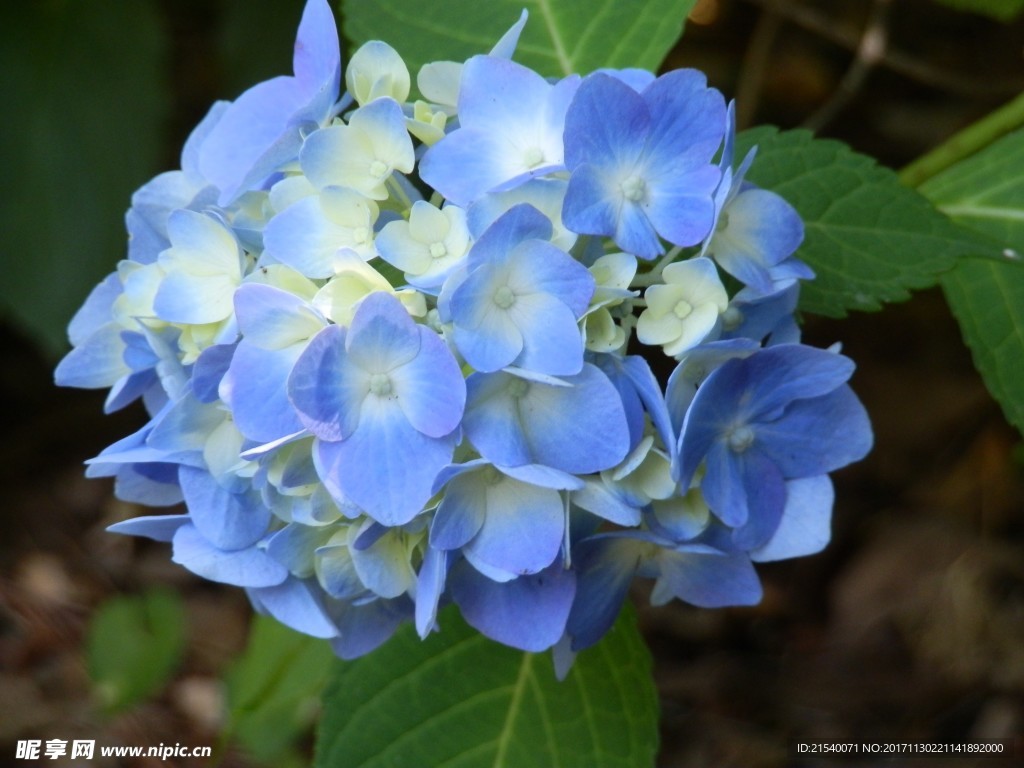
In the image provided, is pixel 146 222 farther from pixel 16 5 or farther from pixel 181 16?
pixel 181 16

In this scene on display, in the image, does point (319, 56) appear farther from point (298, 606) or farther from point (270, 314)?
point (298, 606)

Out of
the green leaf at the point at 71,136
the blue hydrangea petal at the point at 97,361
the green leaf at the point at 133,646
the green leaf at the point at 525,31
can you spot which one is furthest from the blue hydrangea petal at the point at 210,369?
the green leaf at the point at 133,646

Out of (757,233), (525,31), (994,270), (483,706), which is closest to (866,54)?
(994,270)

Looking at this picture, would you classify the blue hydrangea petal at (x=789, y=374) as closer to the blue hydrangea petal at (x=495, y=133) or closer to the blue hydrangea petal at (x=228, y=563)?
the blue hydrangea petal at (x=495, y=133)

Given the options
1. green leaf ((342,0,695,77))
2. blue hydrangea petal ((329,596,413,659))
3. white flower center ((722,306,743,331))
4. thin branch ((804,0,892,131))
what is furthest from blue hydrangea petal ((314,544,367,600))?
thin branch ((804,0,892,131))

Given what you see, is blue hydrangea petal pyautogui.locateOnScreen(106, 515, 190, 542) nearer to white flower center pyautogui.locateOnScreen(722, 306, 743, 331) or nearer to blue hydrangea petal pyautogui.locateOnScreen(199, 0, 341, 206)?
blue hydrangea petal pyautogui.locateOnScreen(199, 0, 341, 206)

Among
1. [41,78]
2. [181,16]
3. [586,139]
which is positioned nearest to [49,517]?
[41,78]
